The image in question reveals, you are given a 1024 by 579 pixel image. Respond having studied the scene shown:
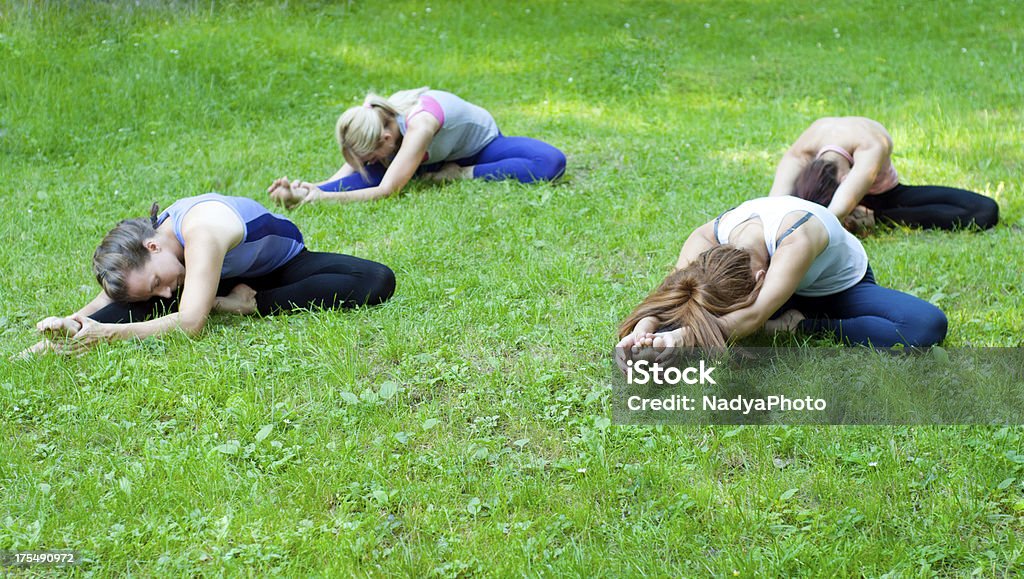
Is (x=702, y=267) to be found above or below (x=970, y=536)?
above

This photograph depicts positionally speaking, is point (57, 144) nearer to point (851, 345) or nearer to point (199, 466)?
point (199, 466)

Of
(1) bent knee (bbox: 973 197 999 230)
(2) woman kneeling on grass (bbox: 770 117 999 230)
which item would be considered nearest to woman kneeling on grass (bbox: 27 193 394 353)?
(2) woman kneeling on grass (bbox: 770 117 999 230)

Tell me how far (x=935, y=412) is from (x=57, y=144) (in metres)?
6.66

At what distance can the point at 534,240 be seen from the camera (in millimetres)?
5363

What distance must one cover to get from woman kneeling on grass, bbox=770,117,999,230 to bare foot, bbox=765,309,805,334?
1.44 meters

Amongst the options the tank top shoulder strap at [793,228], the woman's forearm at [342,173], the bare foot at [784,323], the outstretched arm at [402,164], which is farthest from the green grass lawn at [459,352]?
the tank top shoulder strap at [793,228]

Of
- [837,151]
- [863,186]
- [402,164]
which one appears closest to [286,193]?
[402,164]

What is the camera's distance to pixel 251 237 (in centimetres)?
445

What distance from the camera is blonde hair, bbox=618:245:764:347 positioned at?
137 inches

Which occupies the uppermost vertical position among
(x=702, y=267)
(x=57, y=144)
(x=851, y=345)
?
(x=702, y=267)

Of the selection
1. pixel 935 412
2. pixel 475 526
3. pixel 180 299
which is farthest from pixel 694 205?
pixel 475 526

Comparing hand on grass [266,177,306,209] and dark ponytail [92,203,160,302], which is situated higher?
dark ponytail [92,203,160,302]

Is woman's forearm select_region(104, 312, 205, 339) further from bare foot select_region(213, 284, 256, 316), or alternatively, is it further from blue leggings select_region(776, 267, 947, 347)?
blue leggings select_region(776, 267, 947, 347)

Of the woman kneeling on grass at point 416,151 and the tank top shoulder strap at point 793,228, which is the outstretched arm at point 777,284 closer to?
the tank top shoulder strap at point 793,228
